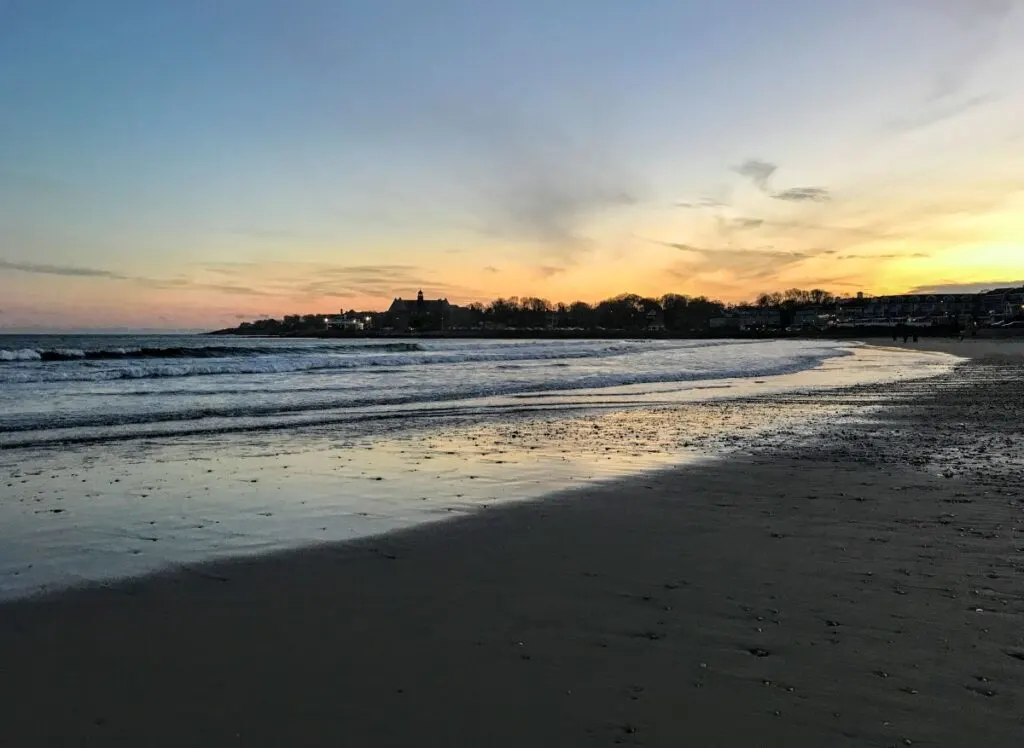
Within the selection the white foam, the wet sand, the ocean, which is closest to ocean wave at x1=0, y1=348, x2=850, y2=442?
the ocean

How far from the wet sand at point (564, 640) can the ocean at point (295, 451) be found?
0.94 m

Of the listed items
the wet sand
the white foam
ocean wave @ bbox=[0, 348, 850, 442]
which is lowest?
the wet sand

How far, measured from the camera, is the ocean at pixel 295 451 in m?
6.34

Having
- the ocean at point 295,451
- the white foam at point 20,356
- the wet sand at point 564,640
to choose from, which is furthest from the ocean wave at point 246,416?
the white foam at point 20,356

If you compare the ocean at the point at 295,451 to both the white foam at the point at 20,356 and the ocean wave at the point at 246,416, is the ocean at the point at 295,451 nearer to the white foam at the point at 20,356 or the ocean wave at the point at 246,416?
the ocean wave at the point at 246,416

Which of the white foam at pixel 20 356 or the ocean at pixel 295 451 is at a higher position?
the white foam at pixel 20 356

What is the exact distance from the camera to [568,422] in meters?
14.6

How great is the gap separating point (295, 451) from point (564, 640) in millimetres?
7965

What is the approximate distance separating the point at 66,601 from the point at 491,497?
165 inches

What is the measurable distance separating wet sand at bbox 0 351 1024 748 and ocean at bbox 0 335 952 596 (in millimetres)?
938

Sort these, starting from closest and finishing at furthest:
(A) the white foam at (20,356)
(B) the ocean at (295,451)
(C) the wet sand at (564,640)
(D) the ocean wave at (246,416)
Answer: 1. (C) the wet sand at (564,640)
2. (B) the ocean at (295,451)
3. (D) the ocean wave at (246,416)
4. (A) the white foam at (20,356)

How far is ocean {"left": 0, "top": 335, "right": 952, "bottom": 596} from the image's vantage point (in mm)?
6340

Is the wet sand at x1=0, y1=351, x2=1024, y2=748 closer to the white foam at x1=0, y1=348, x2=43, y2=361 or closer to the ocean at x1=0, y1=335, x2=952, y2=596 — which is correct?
the ocean at x1=0, y1=335, x2=952, y2=596

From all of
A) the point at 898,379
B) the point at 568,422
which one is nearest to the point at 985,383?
the point at 898,379
